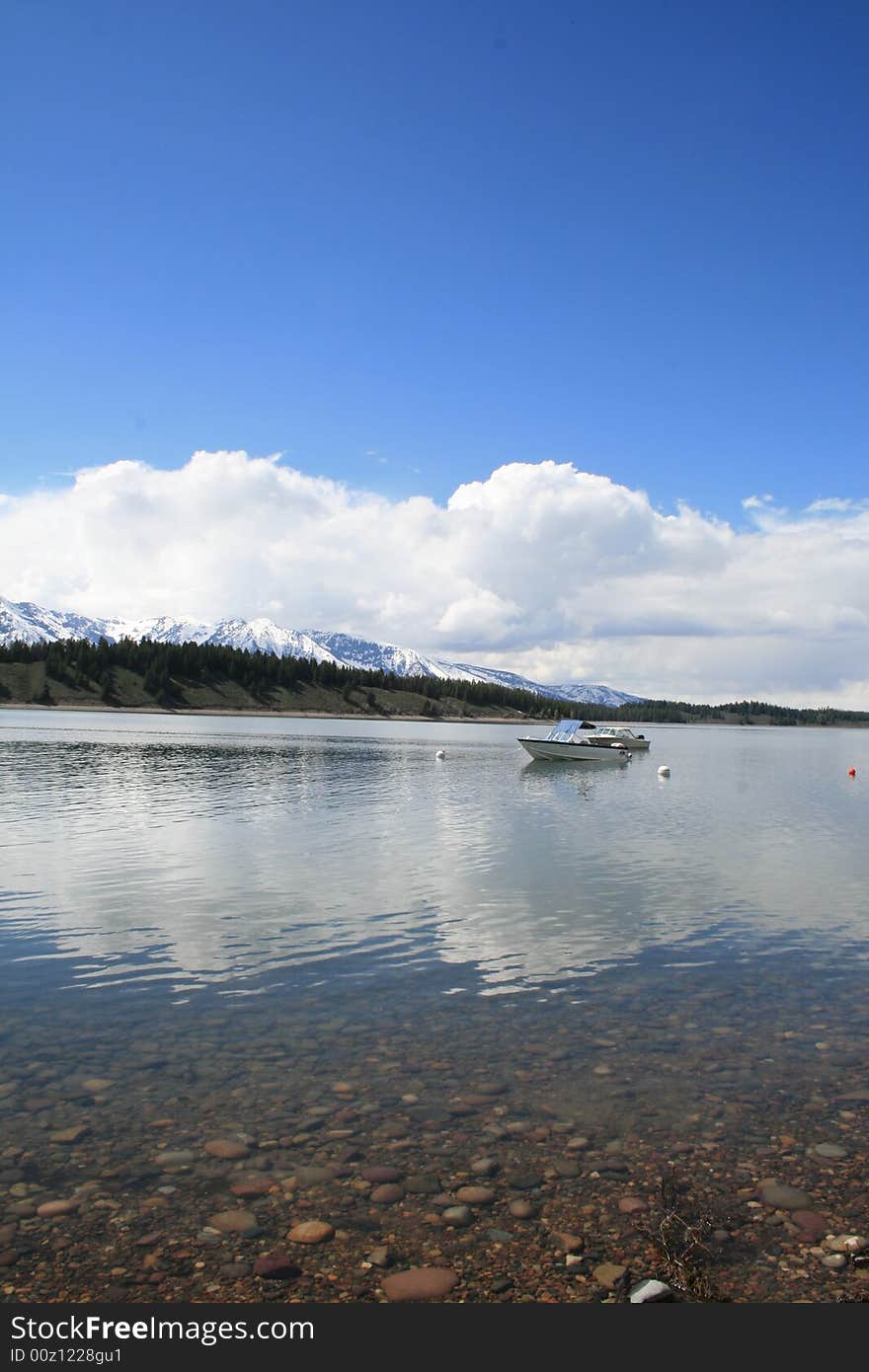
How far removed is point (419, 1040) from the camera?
14328 millimetres

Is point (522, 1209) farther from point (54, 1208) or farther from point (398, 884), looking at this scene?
point (398, 884)

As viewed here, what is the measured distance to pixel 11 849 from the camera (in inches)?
1249

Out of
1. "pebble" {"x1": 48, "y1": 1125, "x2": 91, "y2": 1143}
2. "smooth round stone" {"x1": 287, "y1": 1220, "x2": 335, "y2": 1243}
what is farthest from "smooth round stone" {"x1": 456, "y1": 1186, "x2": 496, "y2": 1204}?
"pebble" {"x1": 48, "y1": 1125, "x2": 91, "y2": 1143}

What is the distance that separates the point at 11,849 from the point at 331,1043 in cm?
2238

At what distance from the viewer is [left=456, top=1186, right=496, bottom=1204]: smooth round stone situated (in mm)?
9305

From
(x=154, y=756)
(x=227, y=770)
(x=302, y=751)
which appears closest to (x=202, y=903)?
(x=227, y=770)

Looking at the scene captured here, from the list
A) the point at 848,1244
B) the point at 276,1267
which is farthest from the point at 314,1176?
the point at 848,1244

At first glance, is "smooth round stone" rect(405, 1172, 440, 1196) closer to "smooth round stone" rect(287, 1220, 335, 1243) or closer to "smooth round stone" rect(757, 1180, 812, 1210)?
"smooth round stone" rect(287, 1220, 335, 1243)

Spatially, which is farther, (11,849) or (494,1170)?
(11,849)

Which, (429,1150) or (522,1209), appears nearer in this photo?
(522,1209)

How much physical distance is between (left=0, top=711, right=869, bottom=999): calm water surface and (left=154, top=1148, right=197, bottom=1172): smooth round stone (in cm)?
662

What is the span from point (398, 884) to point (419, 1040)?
13635 millimetres

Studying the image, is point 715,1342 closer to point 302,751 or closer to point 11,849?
point 11,849

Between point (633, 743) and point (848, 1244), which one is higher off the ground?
point (848, 1244)
